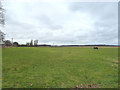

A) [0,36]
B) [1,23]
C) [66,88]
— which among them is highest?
[1,23]

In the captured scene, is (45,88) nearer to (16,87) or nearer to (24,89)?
(24,89)

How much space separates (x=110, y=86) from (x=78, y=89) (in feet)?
5.95

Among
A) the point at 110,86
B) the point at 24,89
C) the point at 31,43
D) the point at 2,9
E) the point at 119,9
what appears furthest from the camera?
the point at 31,43

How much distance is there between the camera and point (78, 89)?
396 centimetres

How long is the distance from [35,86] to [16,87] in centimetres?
97

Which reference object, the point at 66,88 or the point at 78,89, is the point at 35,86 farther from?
the point at 78,89

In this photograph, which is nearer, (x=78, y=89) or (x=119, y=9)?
(x=78, y=89)

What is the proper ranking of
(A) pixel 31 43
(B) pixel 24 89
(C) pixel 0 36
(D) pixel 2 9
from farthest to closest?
1. (A) pixel 31 43
2. (C) pixel 0 36
3. (D) pixel 2 9
4. (B) pixel 24 89

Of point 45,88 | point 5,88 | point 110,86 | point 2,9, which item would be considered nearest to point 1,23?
point 2,9

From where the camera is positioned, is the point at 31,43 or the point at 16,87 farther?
the point at 31,43

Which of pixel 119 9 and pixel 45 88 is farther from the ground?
pixel 119 9

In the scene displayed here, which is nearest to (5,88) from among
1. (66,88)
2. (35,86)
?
(35,86)

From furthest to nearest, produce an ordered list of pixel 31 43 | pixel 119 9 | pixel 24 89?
pixel 31 43 → pixel 119 9 → pixel 24 89

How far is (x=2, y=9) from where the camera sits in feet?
24.9
